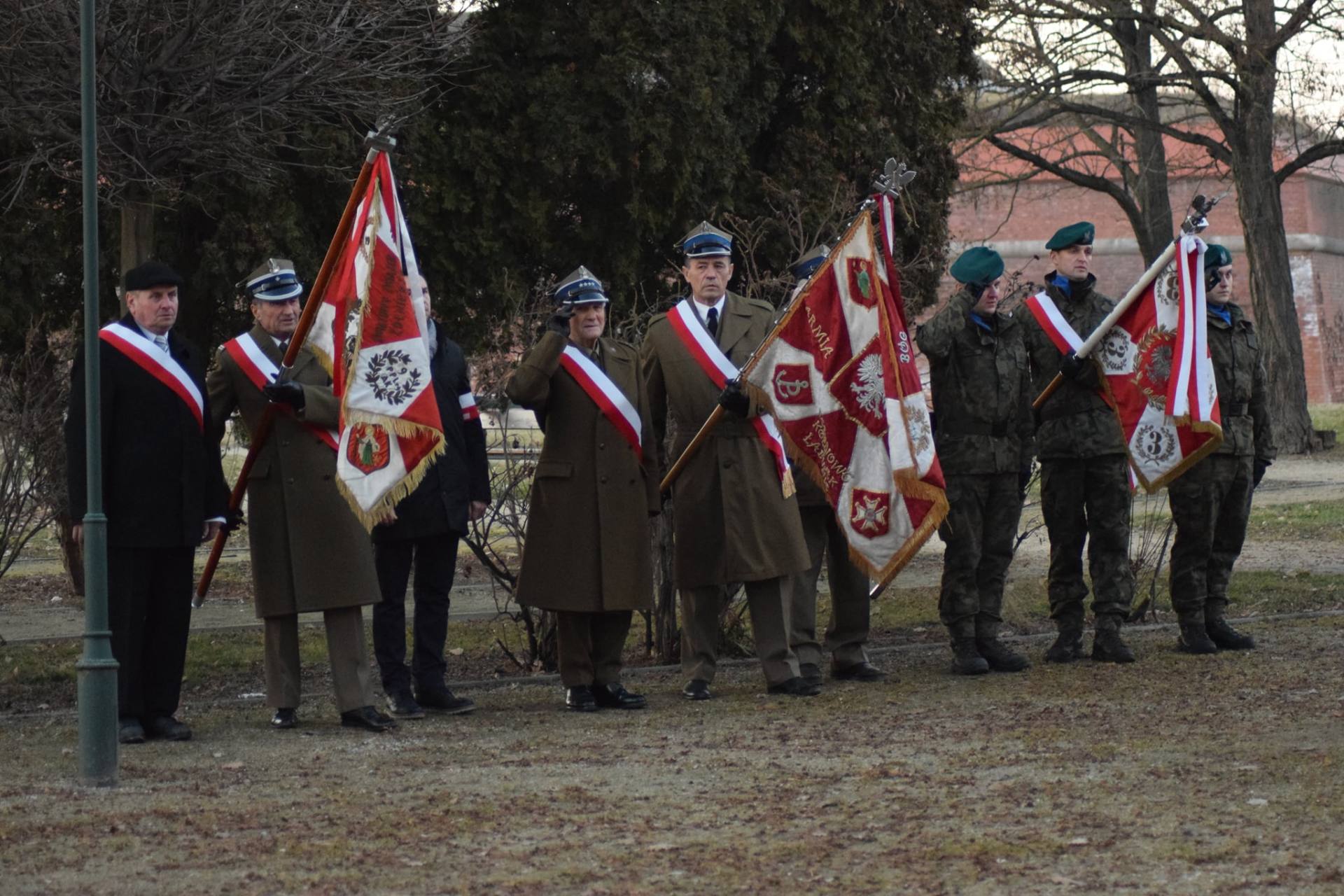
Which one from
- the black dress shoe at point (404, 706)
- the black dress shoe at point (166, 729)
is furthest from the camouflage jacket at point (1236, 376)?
the black dress shoe at point (166, 729)

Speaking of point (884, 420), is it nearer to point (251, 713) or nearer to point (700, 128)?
point (251, 713)

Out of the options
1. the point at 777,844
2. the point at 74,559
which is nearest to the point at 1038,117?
the point at 74,559

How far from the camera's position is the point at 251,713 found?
8.67 m

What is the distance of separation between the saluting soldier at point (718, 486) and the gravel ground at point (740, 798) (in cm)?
29

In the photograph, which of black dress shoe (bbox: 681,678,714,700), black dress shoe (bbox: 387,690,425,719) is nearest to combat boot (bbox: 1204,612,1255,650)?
black dress shoe (bbox: 681,678,714,700)

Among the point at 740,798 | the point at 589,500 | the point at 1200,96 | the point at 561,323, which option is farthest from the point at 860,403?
the point at 1200,96

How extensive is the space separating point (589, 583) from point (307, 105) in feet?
12.2

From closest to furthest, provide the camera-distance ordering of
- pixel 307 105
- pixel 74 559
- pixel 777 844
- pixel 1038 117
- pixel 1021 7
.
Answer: pixel 777 844, pixel 307 105, pixel 74 559, pixel 1021 7, pixel 1038 117

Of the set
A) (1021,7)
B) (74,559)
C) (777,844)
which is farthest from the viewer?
(1021,7)

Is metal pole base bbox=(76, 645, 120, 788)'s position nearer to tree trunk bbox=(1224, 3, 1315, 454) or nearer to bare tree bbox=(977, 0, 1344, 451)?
bare tree bbox=(977, 0, 1344, 451)

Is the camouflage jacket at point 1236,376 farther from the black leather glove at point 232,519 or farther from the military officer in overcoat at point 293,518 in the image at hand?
the black leather glove at point 232,519

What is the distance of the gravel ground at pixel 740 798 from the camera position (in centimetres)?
527

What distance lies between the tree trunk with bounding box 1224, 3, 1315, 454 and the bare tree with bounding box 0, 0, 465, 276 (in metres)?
20.4

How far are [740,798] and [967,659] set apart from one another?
3.25 metres
